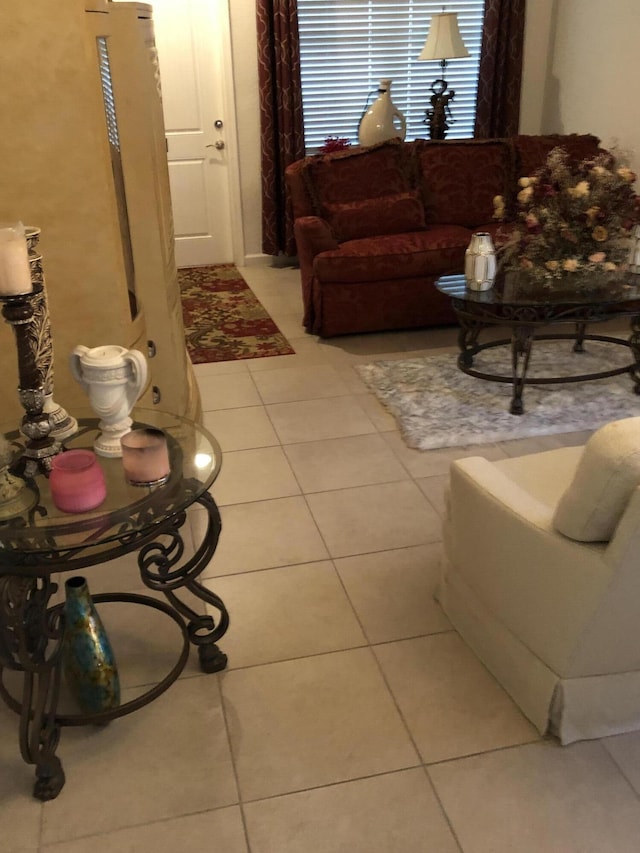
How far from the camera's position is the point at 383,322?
4367mm

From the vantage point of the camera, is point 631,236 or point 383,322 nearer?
point 631,236

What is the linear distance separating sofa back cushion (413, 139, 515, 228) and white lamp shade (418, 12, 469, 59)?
2.74 ft

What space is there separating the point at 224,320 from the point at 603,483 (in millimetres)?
3663

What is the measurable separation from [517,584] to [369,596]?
1.98 feet

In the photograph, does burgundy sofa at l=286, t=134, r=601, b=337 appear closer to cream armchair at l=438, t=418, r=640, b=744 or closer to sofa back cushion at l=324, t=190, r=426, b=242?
sofa back cushion at l=324, t=190, r=426, b=242

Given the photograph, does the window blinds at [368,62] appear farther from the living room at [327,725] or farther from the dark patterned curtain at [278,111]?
the living room at [327,725]

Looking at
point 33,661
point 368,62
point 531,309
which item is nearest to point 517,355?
point 531,309

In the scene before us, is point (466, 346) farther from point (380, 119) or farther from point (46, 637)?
point (46, 637)

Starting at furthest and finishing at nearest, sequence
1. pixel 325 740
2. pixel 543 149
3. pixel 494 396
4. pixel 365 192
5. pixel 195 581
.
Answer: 1. pixel 543 149
2. pixel 365 192
3. pixel 494 396
4. pixel 195 581
5. pixel 325 740

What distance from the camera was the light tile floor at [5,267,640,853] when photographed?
1.57m

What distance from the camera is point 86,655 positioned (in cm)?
174

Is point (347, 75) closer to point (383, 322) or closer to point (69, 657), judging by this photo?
point (383, 322)

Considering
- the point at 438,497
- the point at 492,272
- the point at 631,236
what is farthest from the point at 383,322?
the point at 438,497

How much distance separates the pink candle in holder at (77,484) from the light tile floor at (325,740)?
2.05 feet
